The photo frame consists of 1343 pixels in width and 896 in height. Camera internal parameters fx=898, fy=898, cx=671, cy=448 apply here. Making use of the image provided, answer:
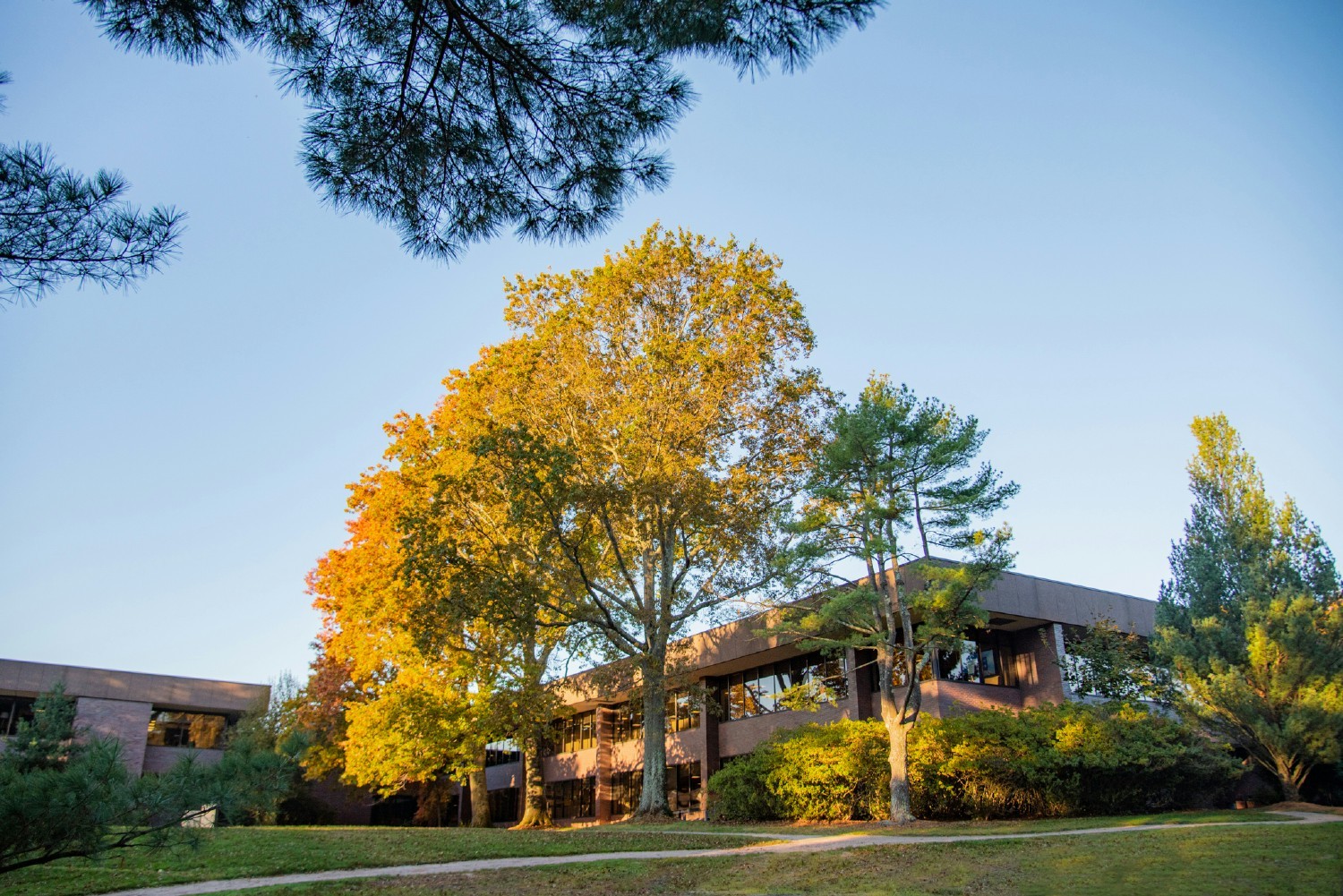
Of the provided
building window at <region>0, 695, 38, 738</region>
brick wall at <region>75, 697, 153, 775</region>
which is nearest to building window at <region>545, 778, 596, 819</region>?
brick wall at <region>75, 697, 153, 775</region>

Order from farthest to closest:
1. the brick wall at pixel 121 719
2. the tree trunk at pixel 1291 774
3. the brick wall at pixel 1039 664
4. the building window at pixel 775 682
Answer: the brick wall at pixel 121 719, the building window at pixel 775 682, the brick wall at pixel 1039 664, the tree trunk at pixel 1291 774

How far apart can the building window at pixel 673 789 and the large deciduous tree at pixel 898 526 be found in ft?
37.3

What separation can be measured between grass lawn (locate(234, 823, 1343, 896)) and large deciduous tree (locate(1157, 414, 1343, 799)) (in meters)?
6.74

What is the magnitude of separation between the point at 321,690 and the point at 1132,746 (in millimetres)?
24253

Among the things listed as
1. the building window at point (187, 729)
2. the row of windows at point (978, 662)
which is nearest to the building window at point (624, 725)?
the row of windows at point (978, 662)

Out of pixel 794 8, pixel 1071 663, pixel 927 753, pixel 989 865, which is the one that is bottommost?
pixel 989 865

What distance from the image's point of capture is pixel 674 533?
21688 mm

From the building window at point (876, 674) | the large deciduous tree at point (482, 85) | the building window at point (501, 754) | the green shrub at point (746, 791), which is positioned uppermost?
the large deciduous tree at point (482, 85)

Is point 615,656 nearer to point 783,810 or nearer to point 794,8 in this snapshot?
point 783,810

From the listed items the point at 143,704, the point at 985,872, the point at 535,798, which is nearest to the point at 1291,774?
the point at 985,872

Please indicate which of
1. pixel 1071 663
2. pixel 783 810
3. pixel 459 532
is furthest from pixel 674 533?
pixel 1071 663

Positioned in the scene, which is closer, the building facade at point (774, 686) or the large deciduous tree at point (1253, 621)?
the large deciduous tree at point (1253, 621)

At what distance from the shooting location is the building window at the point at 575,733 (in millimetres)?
35625

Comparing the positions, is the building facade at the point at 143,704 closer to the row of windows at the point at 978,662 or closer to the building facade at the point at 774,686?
the building facade at the point at 774,686
